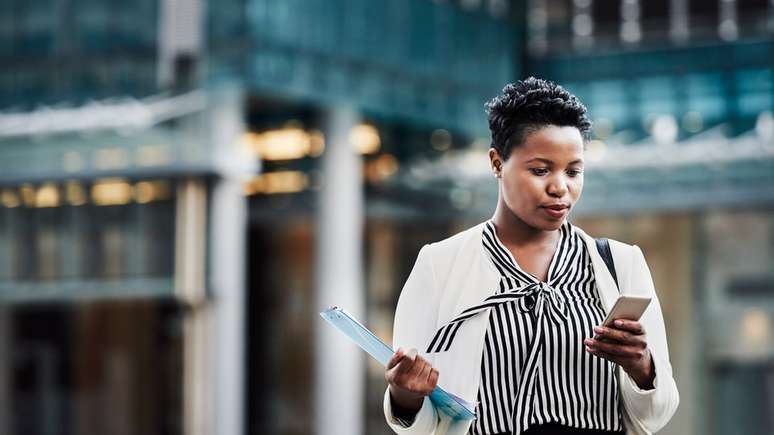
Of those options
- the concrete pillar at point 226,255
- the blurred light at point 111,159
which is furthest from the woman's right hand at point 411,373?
the blurred light at point 111,159

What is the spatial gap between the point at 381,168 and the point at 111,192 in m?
4.89

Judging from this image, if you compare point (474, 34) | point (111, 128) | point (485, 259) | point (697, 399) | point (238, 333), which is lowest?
point (697, 399)

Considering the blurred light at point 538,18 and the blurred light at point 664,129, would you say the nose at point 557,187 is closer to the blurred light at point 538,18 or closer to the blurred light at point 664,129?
the blurred light at point 664,129

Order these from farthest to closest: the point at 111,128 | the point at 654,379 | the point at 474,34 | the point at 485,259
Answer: the point at 474,34 → the point at 111,128 → the point at 485,259 → the point at 654,379

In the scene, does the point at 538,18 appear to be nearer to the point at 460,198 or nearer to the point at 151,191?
the point at 460,198

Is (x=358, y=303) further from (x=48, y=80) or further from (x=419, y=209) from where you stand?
(x=48, y=80)

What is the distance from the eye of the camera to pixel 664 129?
23.5 m

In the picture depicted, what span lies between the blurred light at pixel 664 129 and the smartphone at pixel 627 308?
67.8 feet

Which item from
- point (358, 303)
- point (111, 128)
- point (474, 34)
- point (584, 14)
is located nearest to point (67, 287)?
point (111, 128)

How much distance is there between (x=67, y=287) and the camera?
20.1 metres

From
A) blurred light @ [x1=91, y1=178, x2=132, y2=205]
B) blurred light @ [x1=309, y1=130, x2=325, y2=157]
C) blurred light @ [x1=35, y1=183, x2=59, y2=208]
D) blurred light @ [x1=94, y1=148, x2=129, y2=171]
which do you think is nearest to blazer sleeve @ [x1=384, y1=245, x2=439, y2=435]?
blurred light @ [x1=94, y1=148, x2=129, y2=171]

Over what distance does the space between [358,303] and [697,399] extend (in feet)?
22.3

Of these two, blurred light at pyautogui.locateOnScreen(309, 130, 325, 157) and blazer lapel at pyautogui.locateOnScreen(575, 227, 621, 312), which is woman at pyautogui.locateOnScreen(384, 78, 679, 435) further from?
blurred light at pyautogui.locateOnScreen(309, 130, 325, 157)

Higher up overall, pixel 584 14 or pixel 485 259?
pixel 584 14
